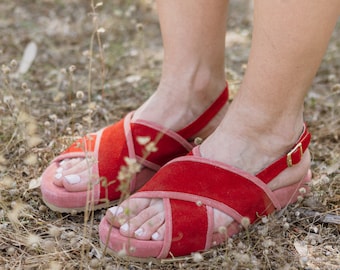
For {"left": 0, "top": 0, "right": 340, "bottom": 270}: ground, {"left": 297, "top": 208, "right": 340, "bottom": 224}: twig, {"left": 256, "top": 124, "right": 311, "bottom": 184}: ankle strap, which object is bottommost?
{"left": 297, "top": 208, "right": 340, "bottom": 224}: twig

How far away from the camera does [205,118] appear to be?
4.41 feet

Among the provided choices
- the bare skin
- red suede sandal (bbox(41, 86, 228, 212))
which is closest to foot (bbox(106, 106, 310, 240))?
the bare skin

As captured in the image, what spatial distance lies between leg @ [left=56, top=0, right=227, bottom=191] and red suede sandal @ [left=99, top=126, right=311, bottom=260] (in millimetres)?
164

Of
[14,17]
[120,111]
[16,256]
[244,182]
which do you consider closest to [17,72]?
[120,111]

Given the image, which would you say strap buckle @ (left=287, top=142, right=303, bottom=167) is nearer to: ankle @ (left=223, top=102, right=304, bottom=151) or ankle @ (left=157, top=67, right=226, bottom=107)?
ankle @ (left=223, top=102, right=304, bottom=151)

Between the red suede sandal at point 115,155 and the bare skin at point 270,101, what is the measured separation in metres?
0.12

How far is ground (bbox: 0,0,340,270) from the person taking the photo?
112cm

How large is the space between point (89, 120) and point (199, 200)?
10.0 inches

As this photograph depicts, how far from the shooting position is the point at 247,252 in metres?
1.11

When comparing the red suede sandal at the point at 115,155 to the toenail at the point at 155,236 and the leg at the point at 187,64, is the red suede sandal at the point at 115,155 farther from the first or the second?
the toenail at the point at 155,236

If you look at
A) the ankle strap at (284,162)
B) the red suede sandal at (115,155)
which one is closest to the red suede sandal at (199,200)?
the ankle strap at (284,162)

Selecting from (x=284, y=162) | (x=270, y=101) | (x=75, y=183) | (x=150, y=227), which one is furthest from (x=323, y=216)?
(x=75, y=183)

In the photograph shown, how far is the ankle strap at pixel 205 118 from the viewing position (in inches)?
52.1

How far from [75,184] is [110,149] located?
11 cm
